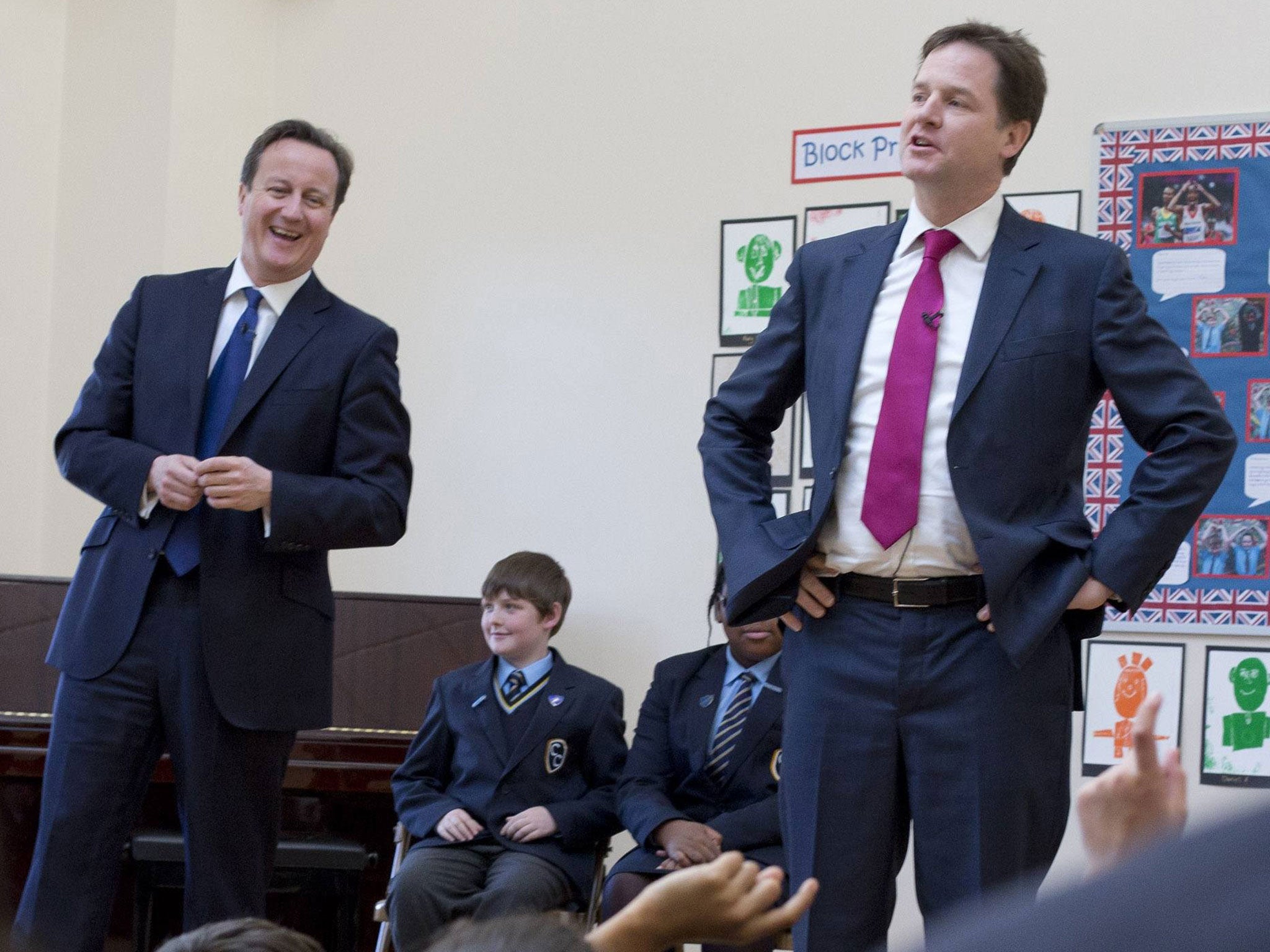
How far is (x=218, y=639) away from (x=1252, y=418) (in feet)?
9.77

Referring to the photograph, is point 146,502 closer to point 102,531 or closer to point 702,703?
point 102,531

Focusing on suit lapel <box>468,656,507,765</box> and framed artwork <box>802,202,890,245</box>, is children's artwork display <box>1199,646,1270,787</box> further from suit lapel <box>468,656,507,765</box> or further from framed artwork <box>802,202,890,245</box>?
suit lapel <box>468,656,507,765</box>

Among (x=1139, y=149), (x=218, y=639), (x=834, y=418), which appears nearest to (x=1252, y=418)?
(x=1139, y=149)

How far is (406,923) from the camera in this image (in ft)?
12.2

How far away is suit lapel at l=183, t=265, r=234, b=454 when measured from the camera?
275 centimetres

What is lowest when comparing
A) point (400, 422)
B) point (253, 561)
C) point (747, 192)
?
point (253, 561)

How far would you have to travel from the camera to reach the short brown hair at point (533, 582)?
13.8 feet

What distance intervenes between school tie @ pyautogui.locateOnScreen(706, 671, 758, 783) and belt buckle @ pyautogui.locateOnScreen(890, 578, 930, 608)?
67.3 inches

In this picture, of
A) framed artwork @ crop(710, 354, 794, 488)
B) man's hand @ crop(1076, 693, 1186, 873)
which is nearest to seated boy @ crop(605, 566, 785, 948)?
framed artwork @ crop(710, 354, 794, 488)

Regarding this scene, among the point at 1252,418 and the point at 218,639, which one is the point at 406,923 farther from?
the point at 1252,418

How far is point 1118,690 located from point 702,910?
356 cm

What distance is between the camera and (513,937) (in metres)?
0.66

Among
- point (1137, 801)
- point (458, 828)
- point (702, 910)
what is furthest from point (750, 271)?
point (1137, 801)


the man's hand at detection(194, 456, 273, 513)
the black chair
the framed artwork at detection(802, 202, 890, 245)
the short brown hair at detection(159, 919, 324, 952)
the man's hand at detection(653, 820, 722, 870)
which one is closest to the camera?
the short brown hair at detection(159, 919, 324, 952)
